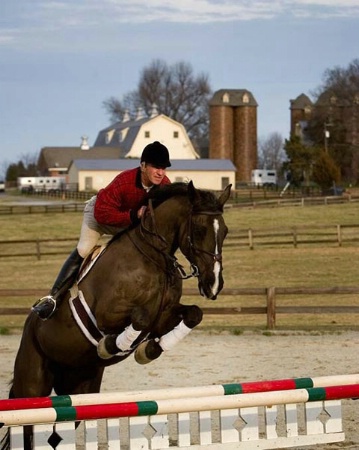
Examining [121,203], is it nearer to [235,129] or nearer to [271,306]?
[271,306]

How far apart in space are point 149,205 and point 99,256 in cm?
59

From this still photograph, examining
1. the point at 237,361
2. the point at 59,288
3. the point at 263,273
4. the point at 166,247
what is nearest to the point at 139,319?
the point at 166,247

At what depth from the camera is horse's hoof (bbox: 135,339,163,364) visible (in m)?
6.84

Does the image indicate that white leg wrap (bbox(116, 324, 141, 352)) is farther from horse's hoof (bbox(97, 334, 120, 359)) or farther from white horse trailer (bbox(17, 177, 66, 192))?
white horse trailer (bbox(17, 177, 66, 192))

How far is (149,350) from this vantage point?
22.5ft

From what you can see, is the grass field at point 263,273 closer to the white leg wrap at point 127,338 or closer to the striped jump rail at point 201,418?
the striped jump rail at point 201,418

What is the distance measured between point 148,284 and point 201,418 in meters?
1.12

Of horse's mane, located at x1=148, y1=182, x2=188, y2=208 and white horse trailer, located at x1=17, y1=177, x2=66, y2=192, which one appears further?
white horse trailer, located at x1=17, y1=177, x2=66, y2=192

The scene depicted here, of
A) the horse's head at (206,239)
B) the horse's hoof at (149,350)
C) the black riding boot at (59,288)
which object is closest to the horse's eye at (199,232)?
the horse's head at (206,239)

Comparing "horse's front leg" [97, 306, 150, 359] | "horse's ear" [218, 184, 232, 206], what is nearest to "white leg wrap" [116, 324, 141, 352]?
"horse's front leg" [97, 306, 150, 359]

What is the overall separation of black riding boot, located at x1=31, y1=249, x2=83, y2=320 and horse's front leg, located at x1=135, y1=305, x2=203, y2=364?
81 cm

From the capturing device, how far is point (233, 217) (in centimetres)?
5066

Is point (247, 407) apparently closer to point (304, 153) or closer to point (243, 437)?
point (243, 437)

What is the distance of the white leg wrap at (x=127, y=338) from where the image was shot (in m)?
6.48
